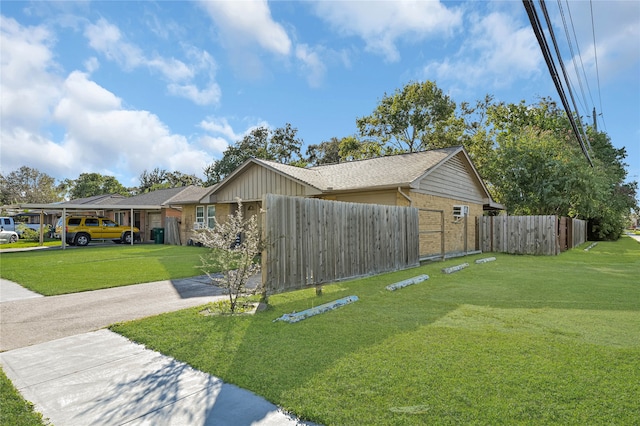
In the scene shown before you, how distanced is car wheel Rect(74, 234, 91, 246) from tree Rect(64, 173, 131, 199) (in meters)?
41.6

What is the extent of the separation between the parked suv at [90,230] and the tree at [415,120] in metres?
22.6

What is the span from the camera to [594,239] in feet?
110

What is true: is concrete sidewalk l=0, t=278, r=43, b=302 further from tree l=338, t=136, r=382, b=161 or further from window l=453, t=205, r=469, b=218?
tree l=338, t=136, r=382, b=161

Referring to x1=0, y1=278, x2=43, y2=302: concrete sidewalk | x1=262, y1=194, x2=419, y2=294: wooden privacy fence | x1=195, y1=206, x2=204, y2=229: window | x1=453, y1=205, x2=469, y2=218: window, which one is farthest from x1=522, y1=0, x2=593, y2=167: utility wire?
x1=195, y1=206, x2=204, y2=229: window

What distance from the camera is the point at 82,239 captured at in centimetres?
2159

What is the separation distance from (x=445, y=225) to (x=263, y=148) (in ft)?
99.8

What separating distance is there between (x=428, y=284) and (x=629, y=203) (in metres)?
37.7

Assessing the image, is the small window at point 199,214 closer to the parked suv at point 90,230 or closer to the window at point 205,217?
the window at point 205,217

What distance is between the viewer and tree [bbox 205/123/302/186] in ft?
137

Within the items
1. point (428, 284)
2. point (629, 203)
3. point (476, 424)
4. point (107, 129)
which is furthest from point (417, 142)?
point (476, 424)

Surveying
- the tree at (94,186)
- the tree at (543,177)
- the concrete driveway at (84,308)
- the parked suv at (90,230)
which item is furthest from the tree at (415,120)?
the tree at (94,186)

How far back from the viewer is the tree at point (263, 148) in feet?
137

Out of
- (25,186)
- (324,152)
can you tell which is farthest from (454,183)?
(25,186)

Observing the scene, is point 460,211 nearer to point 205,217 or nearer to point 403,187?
point 403,187
